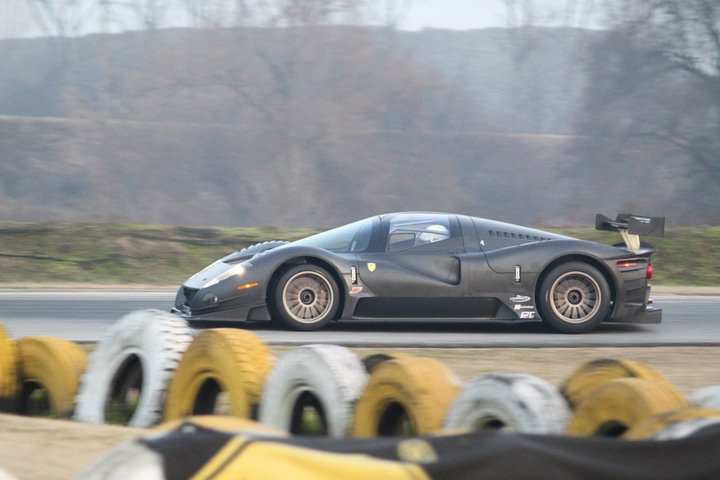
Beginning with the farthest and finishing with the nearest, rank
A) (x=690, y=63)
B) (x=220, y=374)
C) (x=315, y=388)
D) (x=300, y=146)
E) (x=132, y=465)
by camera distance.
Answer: (x=690, y=63), (x=300, y=146), (x=220, y=374), (x=315, y=388), (x=132, y=465)

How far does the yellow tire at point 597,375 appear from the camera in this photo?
4621 mm

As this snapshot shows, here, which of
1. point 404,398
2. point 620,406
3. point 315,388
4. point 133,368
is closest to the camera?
point 620,406

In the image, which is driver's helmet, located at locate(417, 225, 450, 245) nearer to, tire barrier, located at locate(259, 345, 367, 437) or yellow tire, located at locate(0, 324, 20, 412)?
yellow tire, located at locate(0, 324, 20, 412)

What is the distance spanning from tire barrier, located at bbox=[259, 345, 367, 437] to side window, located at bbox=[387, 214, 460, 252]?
4474 millimetres

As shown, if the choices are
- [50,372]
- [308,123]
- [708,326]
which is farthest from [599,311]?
[308,123]

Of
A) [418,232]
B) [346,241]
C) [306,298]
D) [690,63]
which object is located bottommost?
[306,298]

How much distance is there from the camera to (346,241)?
31.2 ft

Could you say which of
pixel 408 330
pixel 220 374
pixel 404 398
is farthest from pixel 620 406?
pixel 408 330

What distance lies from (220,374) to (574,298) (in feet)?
16.8

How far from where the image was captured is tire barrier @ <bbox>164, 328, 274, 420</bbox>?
5125mm

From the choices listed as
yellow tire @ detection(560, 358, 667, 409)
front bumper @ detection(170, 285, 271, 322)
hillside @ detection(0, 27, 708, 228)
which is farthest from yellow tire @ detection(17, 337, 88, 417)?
→ hillside @ detection(0, 27, 708, 228)

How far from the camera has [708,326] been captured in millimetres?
10398

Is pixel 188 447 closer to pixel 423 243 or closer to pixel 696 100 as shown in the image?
pixel 423 243

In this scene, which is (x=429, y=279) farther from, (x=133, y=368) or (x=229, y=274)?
(x=133, y=368)
